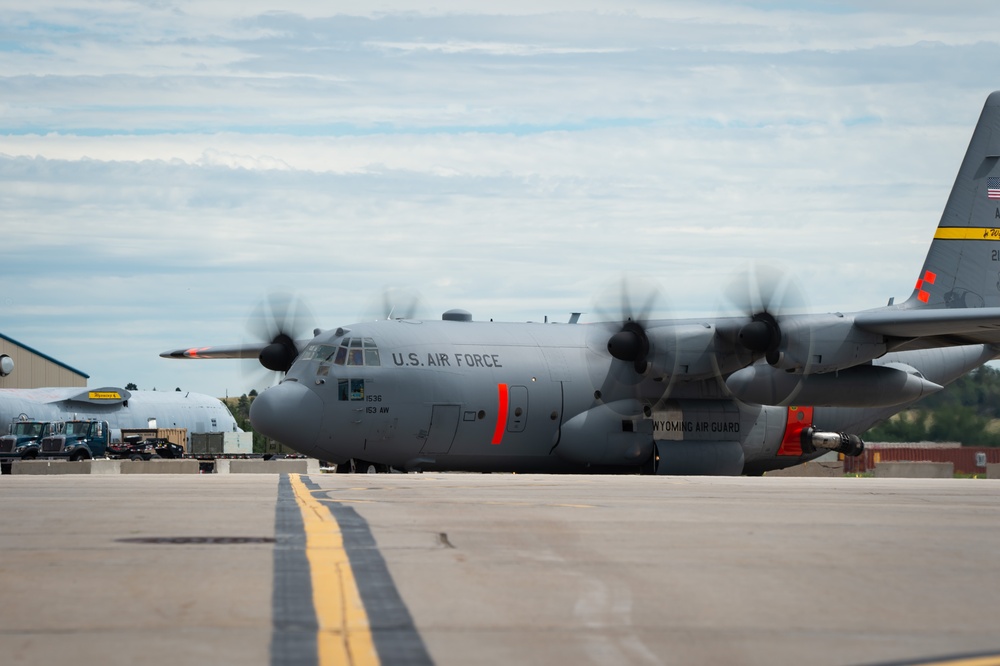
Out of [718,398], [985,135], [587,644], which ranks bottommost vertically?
[587,644]

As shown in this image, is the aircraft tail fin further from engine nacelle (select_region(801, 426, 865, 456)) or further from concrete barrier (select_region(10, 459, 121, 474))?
concrete barrier (select_region(10, 459, 121, 474))

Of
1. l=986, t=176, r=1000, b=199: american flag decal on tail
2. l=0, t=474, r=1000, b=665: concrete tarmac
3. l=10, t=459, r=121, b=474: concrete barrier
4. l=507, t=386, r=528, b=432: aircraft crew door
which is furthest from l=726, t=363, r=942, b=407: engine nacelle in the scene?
l=10, t=459, r=121, b=474: concrete barrier

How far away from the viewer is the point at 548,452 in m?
32.0

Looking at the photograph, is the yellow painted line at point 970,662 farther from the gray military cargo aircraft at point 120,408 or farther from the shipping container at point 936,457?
the gray military cargo aircraft at point 120,408

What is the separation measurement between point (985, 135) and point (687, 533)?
2917 cm

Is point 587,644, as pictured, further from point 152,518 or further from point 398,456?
point 398,456

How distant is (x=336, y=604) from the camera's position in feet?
23.9

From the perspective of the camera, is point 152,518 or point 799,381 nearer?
point 152,518

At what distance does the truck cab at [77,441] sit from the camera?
183ft

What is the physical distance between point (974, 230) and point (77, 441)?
38727 millimetres

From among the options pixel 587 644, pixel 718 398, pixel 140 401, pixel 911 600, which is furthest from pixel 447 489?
pixel 140 401

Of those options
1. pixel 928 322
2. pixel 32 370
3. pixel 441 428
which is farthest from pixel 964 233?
pixel 32 370

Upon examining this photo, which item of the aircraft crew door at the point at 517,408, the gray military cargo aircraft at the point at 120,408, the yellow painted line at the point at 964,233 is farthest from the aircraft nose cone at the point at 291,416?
the gray military cargo aircraft at the point at 120,408

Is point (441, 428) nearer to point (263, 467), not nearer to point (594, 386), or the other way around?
point (594, 386)
